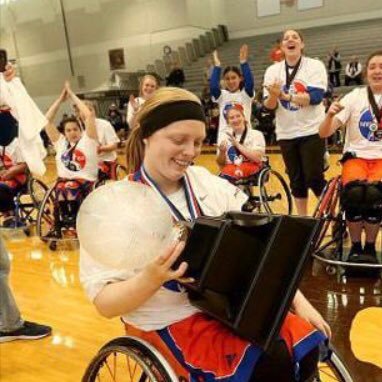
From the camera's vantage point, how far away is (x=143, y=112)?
123cm

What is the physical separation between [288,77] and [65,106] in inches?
469

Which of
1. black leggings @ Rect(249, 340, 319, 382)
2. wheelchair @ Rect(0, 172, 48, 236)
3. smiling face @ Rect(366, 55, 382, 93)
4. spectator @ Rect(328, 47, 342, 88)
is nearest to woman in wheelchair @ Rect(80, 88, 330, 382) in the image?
black leggings @ Rect(249, 340, 319, 382)

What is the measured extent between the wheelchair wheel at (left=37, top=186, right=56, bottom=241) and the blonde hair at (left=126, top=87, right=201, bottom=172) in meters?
2.52

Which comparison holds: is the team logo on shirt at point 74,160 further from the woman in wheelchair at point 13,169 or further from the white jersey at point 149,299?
the white jersey at point 149,299

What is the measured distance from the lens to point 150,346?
1.16 m

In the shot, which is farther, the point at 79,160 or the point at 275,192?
the point at 275,192

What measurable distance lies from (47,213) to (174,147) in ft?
10.0

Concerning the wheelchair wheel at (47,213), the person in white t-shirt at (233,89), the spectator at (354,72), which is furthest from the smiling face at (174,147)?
the spectator at (354,72)

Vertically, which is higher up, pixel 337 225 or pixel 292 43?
pixel 292 43

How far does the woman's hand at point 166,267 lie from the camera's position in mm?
956

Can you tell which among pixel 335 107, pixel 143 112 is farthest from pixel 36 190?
pixel 143 112

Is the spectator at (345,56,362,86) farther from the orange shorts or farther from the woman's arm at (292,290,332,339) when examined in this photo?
the woman's arm at (292,290,332,339)

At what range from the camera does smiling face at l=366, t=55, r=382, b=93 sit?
2.71 metres

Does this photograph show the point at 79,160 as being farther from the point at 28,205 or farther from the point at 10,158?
the point at 28,205
